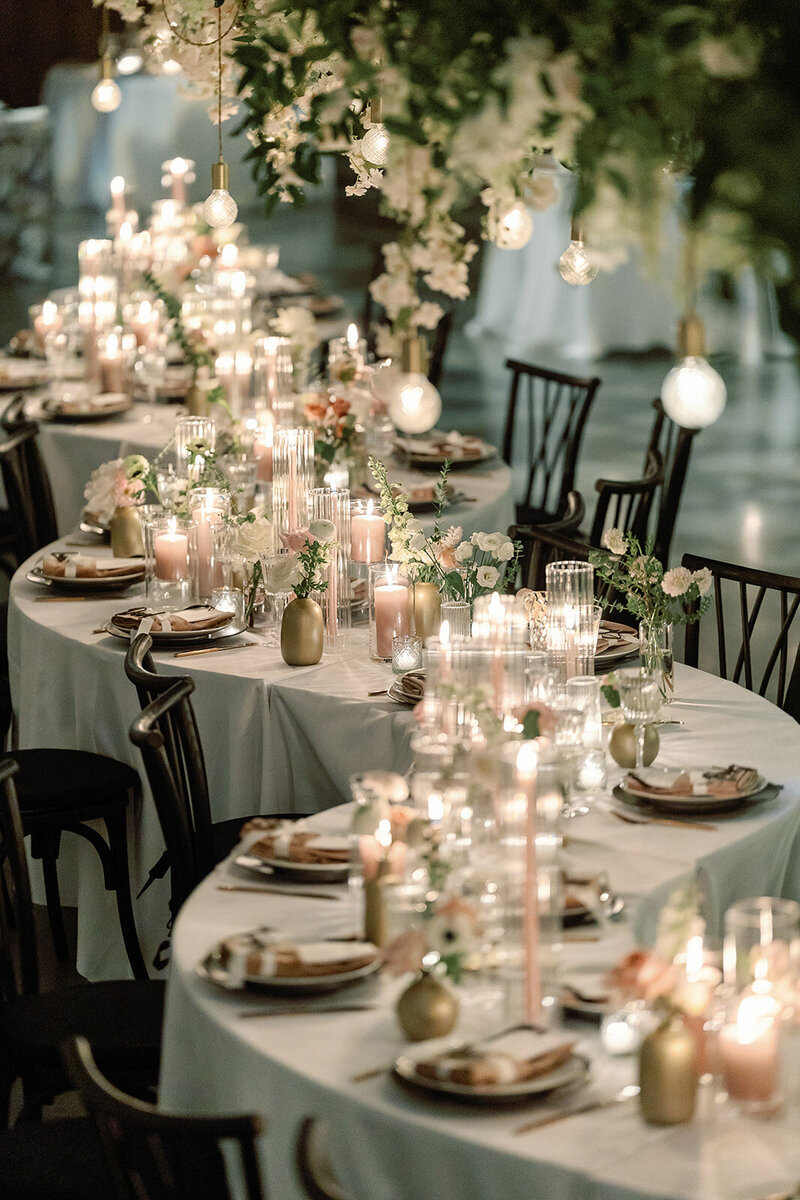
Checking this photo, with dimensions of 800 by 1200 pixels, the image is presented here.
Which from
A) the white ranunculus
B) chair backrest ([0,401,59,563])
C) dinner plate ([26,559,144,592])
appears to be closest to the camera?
the white ranunculus

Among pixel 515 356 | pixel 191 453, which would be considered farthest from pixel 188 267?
pixel 515 356

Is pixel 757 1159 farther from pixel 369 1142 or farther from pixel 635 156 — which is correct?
pixel 635 156

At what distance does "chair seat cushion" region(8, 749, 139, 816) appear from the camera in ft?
12.4

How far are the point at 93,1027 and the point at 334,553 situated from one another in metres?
1.47

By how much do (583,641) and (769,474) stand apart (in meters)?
6.07

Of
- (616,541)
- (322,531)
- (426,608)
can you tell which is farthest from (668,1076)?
(322,531)

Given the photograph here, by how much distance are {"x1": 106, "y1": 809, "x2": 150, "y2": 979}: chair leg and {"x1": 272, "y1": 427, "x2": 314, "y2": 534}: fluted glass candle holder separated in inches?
34.9

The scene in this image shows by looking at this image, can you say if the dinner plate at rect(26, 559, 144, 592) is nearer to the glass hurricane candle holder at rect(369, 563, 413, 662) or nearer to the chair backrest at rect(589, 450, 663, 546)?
the glass hurricane candle holder at rect(369, 563, 413, 662)

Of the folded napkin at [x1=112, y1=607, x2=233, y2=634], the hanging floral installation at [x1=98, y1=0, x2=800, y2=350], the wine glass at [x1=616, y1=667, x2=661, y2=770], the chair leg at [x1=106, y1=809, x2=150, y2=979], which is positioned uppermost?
the hanging floral installation at [x1=98, y1=0, x2=800, y2=350]

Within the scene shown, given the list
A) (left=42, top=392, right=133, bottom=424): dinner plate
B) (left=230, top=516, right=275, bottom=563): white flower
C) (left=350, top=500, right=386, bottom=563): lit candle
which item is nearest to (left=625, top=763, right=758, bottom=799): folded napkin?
(left=350, top=500, right=386, bottom=563): lit candle

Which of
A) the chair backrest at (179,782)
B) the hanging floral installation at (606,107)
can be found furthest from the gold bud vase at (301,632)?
the hanging floral installation at (606,107)

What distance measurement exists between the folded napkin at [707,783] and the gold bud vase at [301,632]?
106 centimetres

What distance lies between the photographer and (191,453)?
4387 millimetres

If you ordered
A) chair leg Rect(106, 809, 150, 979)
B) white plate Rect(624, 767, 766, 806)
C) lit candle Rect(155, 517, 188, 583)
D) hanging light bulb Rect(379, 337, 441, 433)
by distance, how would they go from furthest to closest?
lit candle Rect(155, 517, 188, 583) → chair leg Rect(106, 809, 150, 979) → white plate Rect(624, 767, 766, 806) → hanging light bulb Rect(379, 337, 441, 433)
